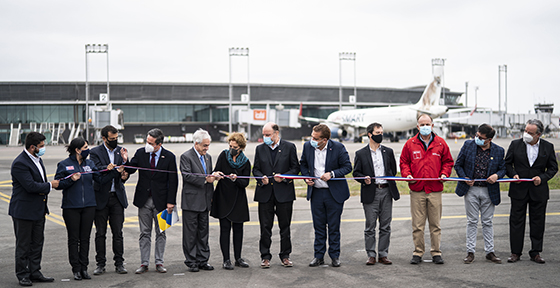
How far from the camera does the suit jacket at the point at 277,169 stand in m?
7.24

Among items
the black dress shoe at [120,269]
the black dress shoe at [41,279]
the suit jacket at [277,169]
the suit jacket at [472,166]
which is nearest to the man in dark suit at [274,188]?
the suit jacket at [277,169]

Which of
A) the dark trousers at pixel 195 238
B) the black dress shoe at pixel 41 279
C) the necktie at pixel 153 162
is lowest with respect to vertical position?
the black dress shoe at pixel 41 279

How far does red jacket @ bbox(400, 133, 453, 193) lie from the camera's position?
23.8ft

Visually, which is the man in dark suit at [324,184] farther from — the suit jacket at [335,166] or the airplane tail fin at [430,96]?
the airplane tail fin at [430,96]

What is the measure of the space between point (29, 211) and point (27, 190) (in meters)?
0.31

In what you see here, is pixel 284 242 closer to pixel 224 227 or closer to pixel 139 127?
pixel 224 227

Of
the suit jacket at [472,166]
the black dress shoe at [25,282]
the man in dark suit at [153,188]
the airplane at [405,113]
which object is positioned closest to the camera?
the black dress shoe at [25,282]

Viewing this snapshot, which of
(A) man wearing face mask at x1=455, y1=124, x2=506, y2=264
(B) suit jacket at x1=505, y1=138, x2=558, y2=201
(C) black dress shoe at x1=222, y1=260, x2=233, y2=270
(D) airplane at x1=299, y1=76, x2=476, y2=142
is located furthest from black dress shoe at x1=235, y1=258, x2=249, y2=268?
(D) airplane at x1=299, y1=76, x2=476, y2=142

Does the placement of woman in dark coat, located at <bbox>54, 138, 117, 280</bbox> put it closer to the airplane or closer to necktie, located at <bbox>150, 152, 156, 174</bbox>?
necktie, located at <bbox>150, 152, 156, 174</bbox>

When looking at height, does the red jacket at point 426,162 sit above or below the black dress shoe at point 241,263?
above

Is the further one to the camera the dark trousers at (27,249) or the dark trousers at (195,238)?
the dark trousers at (195,238)

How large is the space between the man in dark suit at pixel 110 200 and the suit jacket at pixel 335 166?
284 centimetres

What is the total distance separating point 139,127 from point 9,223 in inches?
2973

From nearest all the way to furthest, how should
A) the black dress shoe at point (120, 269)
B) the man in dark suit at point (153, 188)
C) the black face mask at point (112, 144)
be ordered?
the black dress shoe at point (120, 269)
the man in dark suit at point (153, 188)
the black face mask at point (112, 144)
